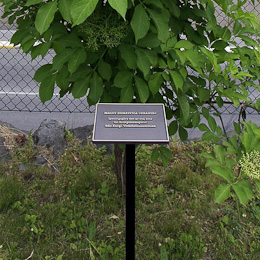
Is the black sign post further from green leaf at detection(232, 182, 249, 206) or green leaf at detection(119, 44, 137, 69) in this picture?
green leaf at detection(232, 182, 249, 206)

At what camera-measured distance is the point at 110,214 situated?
2635mm

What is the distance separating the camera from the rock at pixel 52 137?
3.51 metres

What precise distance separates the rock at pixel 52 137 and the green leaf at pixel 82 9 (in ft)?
8.19

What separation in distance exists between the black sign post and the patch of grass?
28.4 inches

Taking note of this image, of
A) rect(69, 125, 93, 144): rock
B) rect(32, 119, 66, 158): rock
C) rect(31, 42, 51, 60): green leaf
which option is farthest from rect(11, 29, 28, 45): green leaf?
rect(69, 125, 93, 144): rock

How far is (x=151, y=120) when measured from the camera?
1.50 meters

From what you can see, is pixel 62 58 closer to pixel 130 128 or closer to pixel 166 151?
pixel 130 128

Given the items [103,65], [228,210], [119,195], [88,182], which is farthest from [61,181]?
[103,65]

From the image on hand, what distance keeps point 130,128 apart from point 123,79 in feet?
0.87

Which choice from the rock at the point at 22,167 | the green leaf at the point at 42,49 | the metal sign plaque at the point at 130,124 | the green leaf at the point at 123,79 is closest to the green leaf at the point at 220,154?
the metal sign plaque at the point at 130,124

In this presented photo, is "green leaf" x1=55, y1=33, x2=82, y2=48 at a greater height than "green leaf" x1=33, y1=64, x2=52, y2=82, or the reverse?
"green leaf" x1=55, y1=33, x2=82, y2=48

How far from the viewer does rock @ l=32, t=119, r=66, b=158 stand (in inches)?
138

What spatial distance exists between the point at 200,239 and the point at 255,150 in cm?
118

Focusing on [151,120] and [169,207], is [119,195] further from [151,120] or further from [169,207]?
[151,120]
